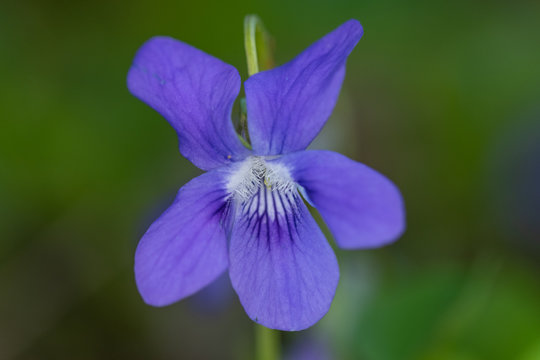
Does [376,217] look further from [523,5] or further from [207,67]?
[523,5]

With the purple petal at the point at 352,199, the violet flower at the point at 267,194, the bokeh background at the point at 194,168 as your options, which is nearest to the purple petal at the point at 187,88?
the violet flower at the point at 267,194

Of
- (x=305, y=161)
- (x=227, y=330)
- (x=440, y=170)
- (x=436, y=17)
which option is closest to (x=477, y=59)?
(x=436, y=17)

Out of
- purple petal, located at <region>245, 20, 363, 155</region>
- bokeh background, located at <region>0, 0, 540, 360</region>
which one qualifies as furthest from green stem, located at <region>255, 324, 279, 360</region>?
purple petal, located at <region>245, 20, 363, 155</region>

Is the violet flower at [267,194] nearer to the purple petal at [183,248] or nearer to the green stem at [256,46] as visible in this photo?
the purple petal at [183,248]

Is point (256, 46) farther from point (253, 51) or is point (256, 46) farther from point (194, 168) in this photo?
point (194, 168)

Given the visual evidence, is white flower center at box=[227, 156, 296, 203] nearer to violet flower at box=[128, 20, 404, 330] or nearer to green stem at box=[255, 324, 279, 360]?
violet flower at box=[128, 20, 404, 330]

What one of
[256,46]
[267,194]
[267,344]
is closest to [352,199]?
[267,194]
